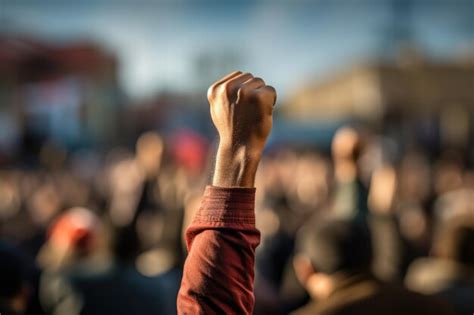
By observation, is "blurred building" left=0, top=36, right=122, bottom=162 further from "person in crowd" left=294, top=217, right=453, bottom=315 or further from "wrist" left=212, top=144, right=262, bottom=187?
"wrist" left=212, top=144, right=262, bottom=187

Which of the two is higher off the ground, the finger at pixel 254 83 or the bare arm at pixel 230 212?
the finger at pixel 254 83

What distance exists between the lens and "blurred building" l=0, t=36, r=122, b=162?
94.0 ft

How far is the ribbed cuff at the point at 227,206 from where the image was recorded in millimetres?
1368

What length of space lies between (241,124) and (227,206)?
17 centimetres

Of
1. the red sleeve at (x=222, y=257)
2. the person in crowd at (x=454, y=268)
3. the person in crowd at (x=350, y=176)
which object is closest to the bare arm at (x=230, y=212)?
the red sleeve at (x=222, y=257)

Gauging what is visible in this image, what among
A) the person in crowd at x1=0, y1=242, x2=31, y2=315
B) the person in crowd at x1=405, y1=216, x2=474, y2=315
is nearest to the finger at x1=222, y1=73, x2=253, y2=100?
the person in crowd at x1=0, y1=242, x2=31, y2=315

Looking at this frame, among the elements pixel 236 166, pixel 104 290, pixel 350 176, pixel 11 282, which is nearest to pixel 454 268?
pixel 350 176

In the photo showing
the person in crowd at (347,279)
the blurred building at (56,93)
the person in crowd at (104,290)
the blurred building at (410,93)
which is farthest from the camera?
the blurred building at (410,93)

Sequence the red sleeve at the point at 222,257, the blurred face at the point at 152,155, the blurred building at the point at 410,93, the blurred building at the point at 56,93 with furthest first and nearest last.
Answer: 1. the blurred building at the point at 410,93
2. the blurred building at the point at 56,93
3. the blurred face at the point at 152,155
4. the red sleeve at the point at 222,257

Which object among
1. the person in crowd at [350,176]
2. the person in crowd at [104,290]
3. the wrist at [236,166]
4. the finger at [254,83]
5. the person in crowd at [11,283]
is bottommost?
the person in crowd at [104,290]

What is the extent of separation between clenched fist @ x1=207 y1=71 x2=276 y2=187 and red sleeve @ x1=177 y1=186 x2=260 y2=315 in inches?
1.6

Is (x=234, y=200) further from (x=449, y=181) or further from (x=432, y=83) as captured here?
(x=432, y=83)

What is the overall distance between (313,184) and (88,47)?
30.7m

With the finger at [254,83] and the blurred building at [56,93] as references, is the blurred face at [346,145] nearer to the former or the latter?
the finger at [254,83]
